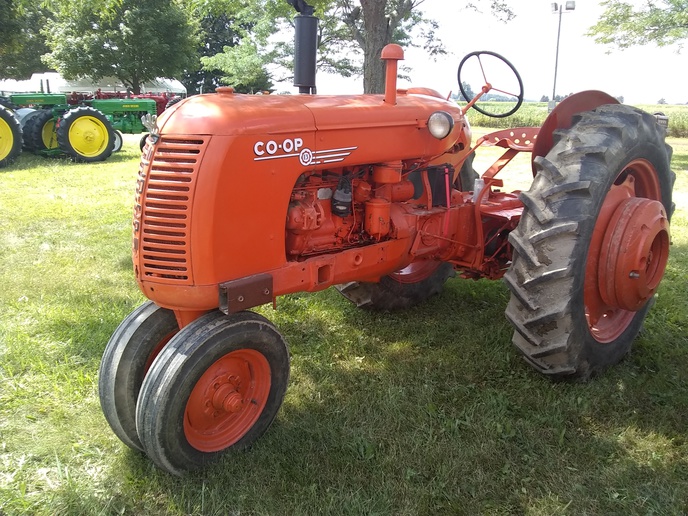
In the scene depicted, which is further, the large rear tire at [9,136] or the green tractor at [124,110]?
the green tractor at [124,110]

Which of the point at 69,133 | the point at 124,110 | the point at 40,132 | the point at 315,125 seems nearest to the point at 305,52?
the point at 315,125

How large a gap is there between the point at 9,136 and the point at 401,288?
11334 mm

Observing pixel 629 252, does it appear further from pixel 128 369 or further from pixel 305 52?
pixel 128 369

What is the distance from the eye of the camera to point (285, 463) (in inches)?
102

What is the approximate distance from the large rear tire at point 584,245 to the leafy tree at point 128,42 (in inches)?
1220

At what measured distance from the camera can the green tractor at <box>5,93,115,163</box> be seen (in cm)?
1252

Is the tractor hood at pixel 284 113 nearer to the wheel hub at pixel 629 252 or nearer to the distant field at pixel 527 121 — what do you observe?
the wheel hub at pixel 629 252

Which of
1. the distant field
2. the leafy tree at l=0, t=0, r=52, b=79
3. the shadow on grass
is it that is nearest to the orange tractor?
the shadow on grass

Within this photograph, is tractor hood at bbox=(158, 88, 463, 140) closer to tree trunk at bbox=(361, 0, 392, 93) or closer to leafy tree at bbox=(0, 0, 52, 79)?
tree trunk at bbox=(361, 0, 392, 93)

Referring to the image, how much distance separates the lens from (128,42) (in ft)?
99.0

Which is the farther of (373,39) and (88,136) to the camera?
(88,136)

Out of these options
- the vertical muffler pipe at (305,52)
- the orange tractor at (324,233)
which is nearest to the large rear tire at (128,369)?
the orange tractor at (324,233)

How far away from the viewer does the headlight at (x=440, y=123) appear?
116 inches

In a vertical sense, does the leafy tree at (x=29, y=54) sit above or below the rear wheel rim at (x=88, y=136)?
above
